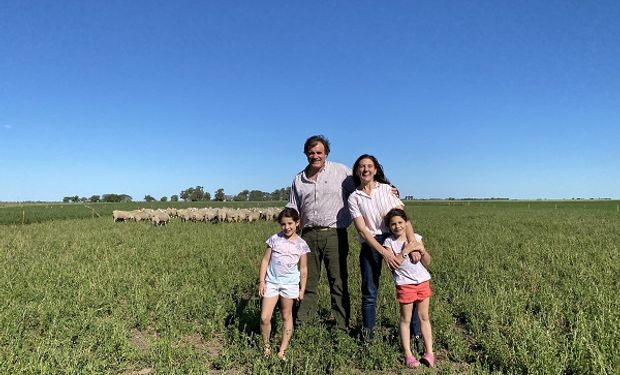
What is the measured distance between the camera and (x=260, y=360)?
13.3ft

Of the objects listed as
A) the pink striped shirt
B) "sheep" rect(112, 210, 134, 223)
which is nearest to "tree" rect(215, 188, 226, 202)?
"sheep" rect(112, 210, 134, 223)

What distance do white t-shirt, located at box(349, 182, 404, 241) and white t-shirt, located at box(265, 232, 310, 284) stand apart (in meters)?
0.81

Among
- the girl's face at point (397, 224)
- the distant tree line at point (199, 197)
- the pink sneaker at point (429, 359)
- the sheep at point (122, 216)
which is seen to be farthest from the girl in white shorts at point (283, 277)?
the distant tree line at point (199, 197)

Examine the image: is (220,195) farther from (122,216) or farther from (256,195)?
(122,216)

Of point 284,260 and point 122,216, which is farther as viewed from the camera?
point 122,216

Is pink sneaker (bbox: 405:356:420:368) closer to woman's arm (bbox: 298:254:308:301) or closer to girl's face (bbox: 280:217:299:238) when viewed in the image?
woman's arm (bbox: 298:254:308:301)

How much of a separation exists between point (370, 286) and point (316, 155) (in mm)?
1746

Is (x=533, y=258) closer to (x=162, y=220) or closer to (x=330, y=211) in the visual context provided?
(x=330, y=211)

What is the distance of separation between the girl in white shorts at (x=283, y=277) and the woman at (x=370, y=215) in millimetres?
736

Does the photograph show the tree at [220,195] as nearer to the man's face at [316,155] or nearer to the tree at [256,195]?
the tree at [256,195]

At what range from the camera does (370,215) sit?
452 centimetres

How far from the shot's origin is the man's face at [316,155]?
475cm

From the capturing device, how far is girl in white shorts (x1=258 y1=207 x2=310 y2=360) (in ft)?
14.2

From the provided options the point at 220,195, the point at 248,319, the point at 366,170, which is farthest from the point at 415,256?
the point at 220,195
